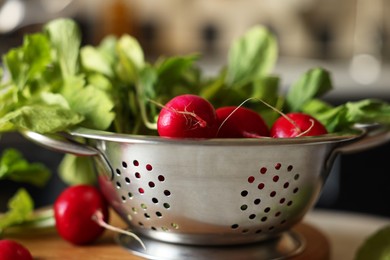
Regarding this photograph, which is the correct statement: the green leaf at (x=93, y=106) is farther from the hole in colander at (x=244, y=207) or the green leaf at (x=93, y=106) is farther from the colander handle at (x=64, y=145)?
the hole in colander at (x=244, y=207)

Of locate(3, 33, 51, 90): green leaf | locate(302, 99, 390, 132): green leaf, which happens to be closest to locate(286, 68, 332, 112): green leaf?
locate(302, 99, 390, 132): green leaf

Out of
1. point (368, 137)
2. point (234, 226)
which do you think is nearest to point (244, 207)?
point (234, 226)

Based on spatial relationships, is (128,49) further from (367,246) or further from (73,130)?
(367,246)

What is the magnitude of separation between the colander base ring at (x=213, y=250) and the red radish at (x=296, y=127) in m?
0.11

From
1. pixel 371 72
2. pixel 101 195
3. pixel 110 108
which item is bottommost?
pixel 371 72

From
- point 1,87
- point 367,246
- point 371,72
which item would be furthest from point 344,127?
point 371,72

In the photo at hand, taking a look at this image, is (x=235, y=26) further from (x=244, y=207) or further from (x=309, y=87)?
(x=244, y=207)

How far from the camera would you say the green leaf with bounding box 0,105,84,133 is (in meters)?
0.56

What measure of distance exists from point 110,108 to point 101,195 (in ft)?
0.38

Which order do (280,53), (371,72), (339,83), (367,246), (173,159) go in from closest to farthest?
(173,159) → (367,246) → (339,83) → (371,72) → (280,53)

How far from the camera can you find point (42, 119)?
0.57m

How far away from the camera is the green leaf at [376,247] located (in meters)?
0.62

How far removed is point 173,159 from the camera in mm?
529

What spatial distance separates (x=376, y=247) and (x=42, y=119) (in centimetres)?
33
